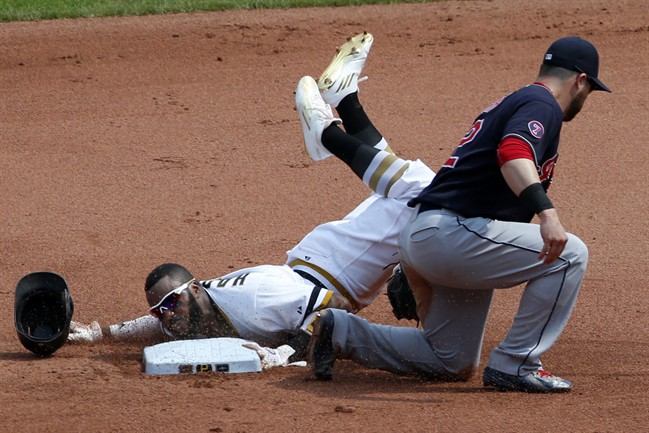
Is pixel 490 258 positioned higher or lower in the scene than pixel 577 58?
lower

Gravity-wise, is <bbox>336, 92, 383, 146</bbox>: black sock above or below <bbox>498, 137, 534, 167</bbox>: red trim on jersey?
above

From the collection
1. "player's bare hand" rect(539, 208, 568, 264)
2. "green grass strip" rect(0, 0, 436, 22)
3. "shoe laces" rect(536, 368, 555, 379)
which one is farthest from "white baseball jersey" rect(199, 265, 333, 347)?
"green grass strip" rect(0, 0, 436, 22)

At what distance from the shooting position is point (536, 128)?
4637 mm

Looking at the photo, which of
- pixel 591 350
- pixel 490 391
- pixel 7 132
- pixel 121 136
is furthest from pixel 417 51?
pixel 490 391

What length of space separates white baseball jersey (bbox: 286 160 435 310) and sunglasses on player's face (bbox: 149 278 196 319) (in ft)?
1.99

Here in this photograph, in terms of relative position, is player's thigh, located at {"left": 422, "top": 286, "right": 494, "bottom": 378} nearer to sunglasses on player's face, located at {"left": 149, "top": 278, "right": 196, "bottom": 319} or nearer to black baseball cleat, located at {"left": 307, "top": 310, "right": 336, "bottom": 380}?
black baseball cleat, located at {"left": 307, "top": 310, "right": 336, "bottom": 380}

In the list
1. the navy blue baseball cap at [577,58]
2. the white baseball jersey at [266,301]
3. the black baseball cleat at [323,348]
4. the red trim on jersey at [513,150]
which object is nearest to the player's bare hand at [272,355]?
the white baseball jersey at [266,301]

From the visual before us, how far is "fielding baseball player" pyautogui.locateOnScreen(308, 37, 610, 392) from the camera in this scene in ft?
15.6

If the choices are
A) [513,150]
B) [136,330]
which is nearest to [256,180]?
[136,330]

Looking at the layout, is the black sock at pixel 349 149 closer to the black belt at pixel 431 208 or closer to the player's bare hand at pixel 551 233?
the black belt at pixel 431 208

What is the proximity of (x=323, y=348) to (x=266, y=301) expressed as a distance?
500mm

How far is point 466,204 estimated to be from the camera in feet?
16.1

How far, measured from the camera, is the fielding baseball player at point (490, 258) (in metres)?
4.75

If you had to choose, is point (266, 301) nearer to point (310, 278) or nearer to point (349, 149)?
point (310, 278)
